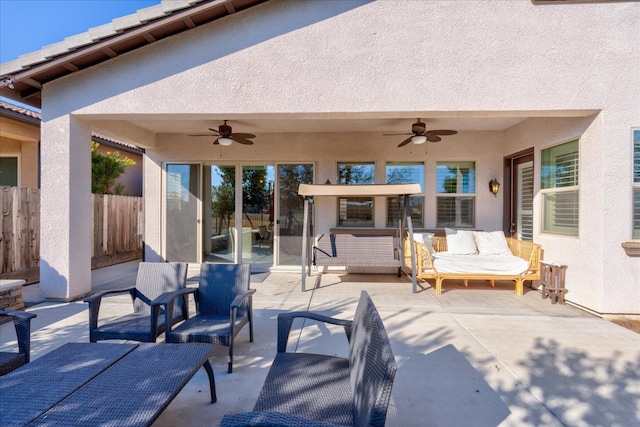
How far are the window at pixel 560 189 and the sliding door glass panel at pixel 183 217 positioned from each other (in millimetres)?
7367

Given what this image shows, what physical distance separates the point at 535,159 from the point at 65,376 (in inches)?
284

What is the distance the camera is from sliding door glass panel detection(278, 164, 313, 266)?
7.32 metres

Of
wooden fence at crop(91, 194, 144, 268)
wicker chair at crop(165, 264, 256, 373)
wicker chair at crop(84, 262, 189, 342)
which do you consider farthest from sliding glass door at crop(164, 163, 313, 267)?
wicker chair at crop(84, 262, 189, 342)

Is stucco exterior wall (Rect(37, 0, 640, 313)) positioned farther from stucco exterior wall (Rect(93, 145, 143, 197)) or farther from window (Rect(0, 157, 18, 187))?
stucco exterior wall (Rect(93, 145, 143, 197))

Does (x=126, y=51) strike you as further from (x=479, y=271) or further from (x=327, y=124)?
(x=479, y=271)

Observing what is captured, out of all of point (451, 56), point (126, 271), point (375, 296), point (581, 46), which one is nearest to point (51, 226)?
point (126, 271)

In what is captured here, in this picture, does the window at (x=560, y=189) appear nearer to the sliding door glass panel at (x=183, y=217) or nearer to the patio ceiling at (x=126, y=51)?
the patio ceiling at (x=126, y=51)

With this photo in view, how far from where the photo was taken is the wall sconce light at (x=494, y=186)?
270 inches

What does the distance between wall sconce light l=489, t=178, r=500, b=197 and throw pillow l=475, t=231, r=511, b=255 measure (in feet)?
3.89

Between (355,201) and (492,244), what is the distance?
2.99m

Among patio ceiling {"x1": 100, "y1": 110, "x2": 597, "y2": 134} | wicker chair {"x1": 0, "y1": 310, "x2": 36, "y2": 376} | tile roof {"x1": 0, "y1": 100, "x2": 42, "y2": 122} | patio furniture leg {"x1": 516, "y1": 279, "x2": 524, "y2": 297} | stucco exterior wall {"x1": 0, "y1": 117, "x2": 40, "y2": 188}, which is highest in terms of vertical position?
tile roof {"x1": 0, "y1": 100, "x2": 42, "y2": 122}

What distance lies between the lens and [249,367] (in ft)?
9.57

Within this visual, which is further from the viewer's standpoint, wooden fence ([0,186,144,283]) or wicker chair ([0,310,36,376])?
wooden fence ([0,186,144,283])

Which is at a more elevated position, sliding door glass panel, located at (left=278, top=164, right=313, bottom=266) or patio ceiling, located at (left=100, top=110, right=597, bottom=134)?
patio ceiling, located at (left=100, top=110, right=597, bottom=134)
